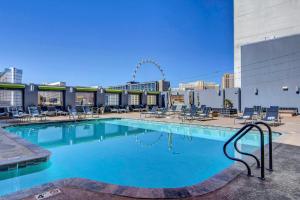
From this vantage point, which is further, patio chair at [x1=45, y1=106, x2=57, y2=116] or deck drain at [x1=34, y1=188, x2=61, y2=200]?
patio chair at [x1=45, y1=106, x2=57, y2=116]

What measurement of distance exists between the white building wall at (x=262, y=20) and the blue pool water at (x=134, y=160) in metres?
18.3

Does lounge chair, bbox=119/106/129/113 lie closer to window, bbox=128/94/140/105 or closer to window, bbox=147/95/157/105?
window, bbox=128/94/140/105

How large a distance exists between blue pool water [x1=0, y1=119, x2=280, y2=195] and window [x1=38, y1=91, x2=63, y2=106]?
26.7ft

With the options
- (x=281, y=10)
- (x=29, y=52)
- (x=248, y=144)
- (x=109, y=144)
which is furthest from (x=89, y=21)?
(x=281, y=10)

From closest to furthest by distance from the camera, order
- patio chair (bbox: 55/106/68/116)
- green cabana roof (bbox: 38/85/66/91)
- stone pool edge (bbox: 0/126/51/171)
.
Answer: stone pool edge (bbox: 0/126/51/171) < green cabana roof (bbox: 38/85/66/91) < patio chair (bbox: 55/106/68/116)

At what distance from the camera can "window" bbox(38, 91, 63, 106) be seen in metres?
16.4

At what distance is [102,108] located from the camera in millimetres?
18469

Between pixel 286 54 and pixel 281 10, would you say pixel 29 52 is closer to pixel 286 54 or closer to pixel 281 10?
pixel 286 54

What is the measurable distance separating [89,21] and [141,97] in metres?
10.0

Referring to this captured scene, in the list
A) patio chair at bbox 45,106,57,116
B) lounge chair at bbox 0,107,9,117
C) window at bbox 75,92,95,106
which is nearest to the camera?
lounge chair at bbox 0,107,9,117

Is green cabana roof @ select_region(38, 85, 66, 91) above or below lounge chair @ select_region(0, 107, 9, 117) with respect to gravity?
above

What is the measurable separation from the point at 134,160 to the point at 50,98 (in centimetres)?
1415

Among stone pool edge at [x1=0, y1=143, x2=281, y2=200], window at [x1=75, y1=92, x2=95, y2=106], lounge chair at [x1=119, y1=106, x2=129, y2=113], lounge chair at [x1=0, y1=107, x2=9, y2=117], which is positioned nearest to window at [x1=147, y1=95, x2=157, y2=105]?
lounge chair at [x1=119, y1=106, x2=129, y2=113]

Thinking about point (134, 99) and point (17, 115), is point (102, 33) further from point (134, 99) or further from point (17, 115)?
point (17, 115)
